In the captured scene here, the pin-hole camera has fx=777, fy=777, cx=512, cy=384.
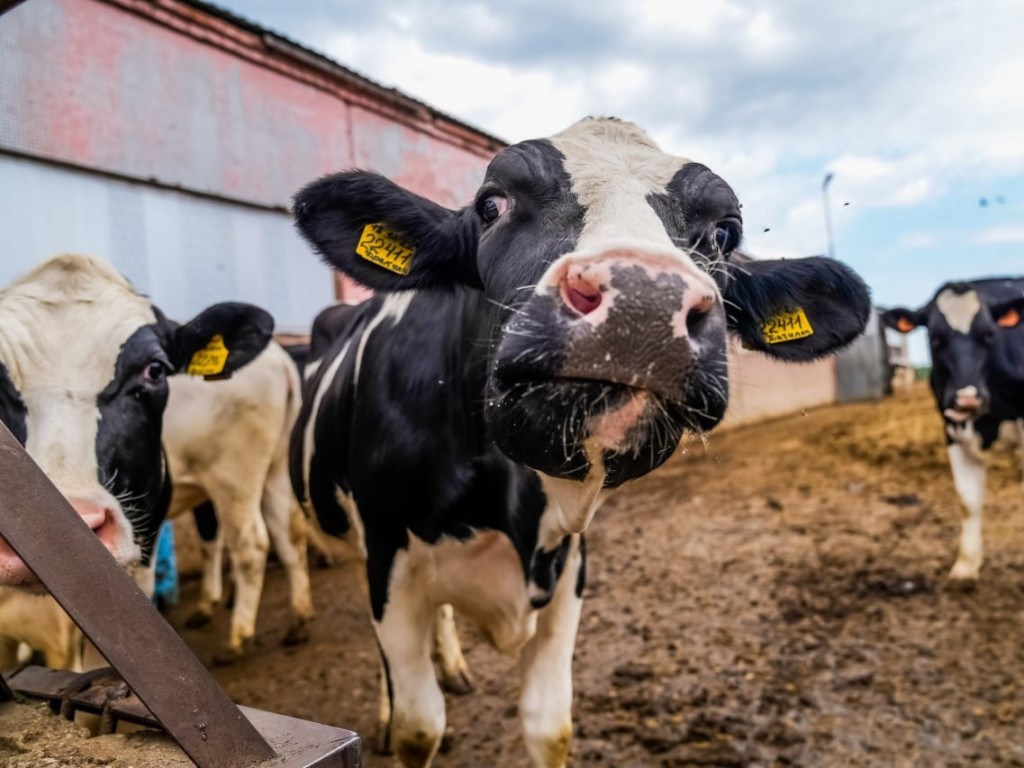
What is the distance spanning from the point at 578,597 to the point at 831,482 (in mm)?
6338

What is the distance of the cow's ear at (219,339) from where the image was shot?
2.81 m

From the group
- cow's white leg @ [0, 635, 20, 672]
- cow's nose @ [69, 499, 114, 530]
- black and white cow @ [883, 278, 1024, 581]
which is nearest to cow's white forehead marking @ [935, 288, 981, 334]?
black and white cow @ [883, 278, 1024, 581]

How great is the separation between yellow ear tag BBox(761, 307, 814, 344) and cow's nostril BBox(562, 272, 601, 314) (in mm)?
1004

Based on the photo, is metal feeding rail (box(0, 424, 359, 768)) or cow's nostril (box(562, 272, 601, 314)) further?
cow's nostril (box(562, 272, 601, 314))

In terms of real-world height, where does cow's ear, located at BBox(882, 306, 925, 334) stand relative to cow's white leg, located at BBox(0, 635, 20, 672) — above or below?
above

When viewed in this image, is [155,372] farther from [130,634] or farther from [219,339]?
[130,634]

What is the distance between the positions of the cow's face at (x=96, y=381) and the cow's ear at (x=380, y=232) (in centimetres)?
78

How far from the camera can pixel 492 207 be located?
1835 millimetres

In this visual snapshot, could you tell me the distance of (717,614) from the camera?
4488 mm

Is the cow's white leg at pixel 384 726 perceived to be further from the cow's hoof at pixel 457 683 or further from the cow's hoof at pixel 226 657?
the cow's hoof at pixel 226 657

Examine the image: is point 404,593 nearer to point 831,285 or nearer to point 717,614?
point 831,285

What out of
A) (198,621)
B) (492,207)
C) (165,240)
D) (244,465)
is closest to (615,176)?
(492,207)

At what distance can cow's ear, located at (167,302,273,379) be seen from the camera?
9.23 ft

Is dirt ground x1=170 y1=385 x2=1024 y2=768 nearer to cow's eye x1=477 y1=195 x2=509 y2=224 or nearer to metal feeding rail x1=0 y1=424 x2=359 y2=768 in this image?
cow's eye x1=477 y1=195 x2=509 y2=224
